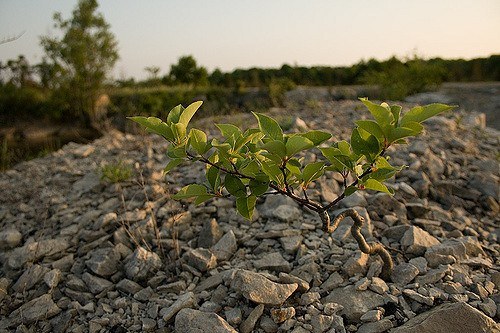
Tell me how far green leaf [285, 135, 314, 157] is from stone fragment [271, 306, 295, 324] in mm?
1013

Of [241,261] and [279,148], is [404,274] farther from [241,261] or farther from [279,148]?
[279,148]

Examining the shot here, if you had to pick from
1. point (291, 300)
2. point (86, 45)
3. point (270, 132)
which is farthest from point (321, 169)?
point (86, 45)

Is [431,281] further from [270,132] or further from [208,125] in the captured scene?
[208,125]

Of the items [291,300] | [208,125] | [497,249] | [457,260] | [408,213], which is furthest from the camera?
[208,125]

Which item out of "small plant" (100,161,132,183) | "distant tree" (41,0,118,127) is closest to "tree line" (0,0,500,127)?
"distant tree" (41,0,118,127)

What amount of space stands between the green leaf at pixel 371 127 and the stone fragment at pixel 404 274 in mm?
1163

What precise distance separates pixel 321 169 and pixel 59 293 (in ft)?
6.02

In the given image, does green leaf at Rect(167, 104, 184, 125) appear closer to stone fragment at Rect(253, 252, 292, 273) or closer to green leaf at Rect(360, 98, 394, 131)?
green leaf at Rect(360, 98, 394, 131)

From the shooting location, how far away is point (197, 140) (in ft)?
4.85

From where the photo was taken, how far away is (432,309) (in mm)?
2025

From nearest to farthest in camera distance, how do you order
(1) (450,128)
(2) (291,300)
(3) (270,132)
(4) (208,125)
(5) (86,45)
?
(3) (270,132) < (2) (291,300) < (1) (450,128) < (4) (208,125) < (5) (86,45)

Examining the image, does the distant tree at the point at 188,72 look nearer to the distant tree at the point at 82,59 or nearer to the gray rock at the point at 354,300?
the distant tree at the point at 82,59

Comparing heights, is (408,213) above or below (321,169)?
below

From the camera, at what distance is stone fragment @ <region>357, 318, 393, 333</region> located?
76.4 inches
